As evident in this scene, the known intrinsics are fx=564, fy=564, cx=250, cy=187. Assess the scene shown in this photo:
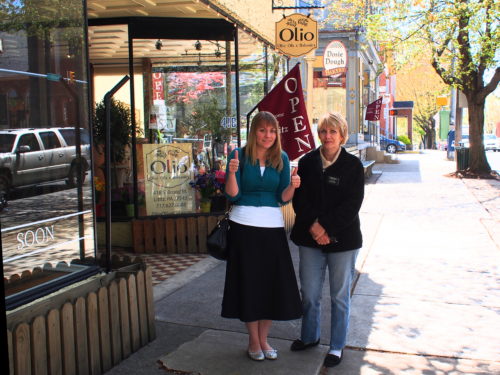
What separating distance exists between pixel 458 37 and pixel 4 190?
1721cm

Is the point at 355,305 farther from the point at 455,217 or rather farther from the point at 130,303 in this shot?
the point at 455,217

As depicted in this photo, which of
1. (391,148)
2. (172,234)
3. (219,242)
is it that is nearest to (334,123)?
(219,242)

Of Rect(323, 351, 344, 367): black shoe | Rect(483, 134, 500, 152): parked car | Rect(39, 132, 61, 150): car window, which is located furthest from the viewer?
Rect(483, 134, 500, 152): parked car

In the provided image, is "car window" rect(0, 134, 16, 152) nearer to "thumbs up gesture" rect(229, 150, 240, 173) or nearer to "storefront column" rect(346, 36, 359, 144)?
"thumbs up gesture" rect(229, 150, 240, 173)

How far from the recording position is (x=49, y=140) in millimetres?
3473

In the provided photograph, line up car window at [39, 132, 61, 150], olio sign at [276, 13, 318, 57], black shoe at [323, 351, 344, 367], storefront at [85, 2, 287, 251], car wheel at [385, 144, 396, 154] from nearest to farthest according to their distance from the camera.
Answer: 1. car window at [39, 132, 61, 150]
2. black shoe at [323, 351, 344, 367]
3. storefront at [85, 2, 287, 251]
4. olio sign at [276, 13, 318, 57]
5. car wheel at [385, 144, 396, 154]

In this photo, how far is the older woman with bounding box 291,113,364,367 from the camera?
147 inches

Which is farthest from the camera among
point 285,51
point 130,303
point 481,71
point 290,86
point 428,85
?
point 428,85

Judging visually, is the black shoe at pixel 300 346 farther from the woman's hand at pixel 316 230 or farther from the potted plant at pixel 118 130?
the potted plant at pixel 118 130

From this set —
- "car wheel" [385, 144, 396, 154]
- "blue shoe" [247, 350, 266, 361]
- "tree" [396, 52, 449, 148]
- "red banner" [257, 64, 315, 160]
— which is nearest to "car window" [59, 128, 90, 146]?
"blue shoe" [247, 350, 266, 361]

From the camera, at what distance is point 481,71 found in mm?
17906

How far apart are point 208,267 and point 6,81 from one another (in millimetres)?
3898

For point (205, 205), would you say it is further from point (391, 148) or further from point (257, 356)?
point (391, 148)

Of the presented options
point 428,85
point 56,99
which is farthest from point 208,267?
point 428,85
